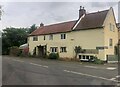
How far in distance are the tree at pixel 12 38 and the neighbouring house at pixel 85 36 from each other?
20935 mm

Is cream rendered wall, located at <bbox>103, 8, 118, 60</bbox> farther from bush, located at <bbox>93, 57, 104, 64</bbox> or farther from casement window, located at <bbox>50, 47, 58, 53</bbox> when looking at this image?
casement window, located at <bbox>50, 47, 58, 53</bbox>

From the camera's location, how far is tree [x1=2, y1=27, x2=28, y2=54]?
218 ft

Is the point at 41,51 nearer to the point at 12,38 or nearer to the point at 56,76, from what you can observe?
the point at 12,38

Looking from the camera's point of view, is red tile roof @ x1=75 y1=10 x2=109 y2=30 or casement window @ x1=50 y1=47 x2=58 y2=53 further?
casement window @ x1=50 y1=47 x2=58 y2=53

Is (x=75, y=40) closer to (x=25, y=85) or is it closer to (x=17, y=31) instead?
(x=25, y=85)

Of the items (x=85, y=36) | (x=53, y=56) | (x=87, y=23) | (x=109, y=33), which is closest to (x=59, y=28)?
(x=53, y=56)

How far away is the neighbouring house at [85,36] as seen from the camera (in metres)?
36.8

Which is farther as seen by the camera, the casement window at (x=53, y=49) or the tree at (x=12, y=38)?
the tree at (x=12, y=38)

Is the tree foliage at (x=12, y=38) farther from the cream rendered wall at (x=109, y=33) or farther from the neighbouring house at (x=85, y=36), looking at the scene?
the cream rendered wall at (x=109, y=33)

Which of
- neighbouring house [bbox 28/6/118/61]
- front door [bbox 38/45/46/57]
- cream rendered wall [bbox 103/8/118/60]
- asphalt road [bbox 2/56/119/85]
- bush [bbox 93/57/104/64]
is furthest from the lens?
front door [bbox 38/45/46/57]

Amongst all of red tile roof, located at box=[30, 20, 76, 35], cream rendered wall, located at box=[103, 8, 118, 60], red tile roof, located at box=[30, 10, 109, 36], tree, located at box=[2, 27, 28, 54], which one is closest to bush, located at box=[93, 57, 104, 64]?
cream rendered wall, located at box=[103, 8, 118, 60]

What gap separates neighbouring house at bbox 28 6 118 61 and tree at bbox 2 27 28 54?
824 inches

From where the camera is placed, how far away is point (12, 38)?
6906 centimetres

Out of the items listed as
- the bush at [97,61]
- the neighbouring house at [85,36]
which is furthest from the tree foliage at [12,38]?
the bush at [97,61]
